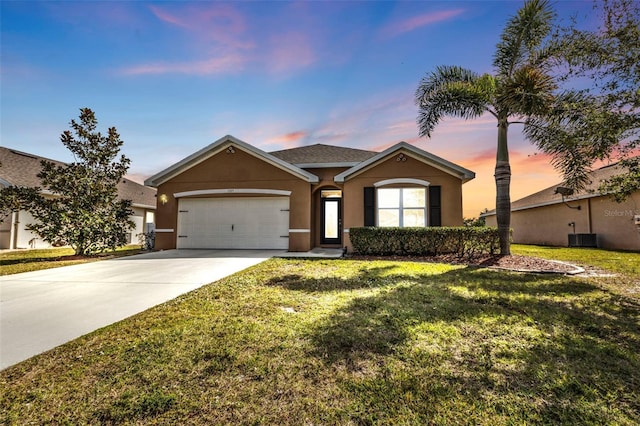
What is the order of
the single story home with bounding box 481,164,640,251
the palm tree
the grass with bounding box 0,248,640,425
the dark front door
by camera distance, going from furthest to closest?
the dark front door → the single story home with bounding box 481,164,640,251 → the palm tree → the grass with bounding box 0,248,640,425

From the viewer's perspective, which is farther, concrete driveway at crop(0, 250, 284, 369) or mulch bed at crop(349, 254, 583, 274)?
mulch bed at crop(349, 254, 583, 274)

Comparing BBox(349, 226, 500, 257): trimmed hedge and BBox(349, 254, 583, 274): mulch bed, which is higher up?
BBox(349, 226, 500, 257): trimmed hedge

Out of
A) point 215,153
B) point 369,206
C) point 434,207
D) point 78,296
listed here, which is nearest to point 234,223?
point 215,153

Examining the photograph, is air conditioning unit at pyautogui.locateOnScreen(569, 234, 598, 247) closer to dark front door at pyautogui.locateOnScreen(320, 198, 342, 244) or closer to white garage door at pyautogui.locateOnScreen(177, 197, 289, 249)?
dark front door at pyautogui.locateOnScreen(320, 198, 342, 244)

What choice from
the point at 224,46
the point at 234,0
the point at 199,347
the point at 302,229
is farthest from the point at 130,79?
the point at 199,347

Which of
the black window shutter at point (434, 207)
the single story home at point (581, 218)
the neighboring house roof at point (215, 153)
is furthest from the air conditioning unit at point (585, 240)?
the neighboring house roof at point (215, 153)

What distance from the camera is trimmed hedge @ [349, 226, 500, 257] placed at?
9461 mm

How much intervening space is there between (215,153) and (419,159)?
8.74 metres

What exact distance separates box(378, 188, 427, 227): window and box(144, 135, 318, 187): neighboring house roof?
2.98 metres

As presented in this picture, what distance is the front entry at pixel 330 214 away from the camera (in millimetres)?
13469

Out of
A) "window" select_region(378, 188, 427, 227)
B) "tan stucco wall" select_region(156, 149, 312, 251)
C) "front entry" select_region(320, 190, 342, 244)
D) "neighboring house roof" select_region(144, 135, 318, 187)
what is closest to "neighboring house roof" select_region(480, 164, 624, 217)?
"window" select_region(378, 188, 427, 227)

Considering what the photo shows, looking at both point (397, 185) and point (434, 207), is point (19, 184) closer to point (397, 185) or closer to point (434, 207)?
point (397, 185)

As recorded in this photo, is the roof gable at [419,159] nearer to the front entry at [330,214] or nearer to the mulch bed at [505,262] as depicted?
the front entry at [330,214]

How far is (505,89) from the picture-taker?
8.44 metres
